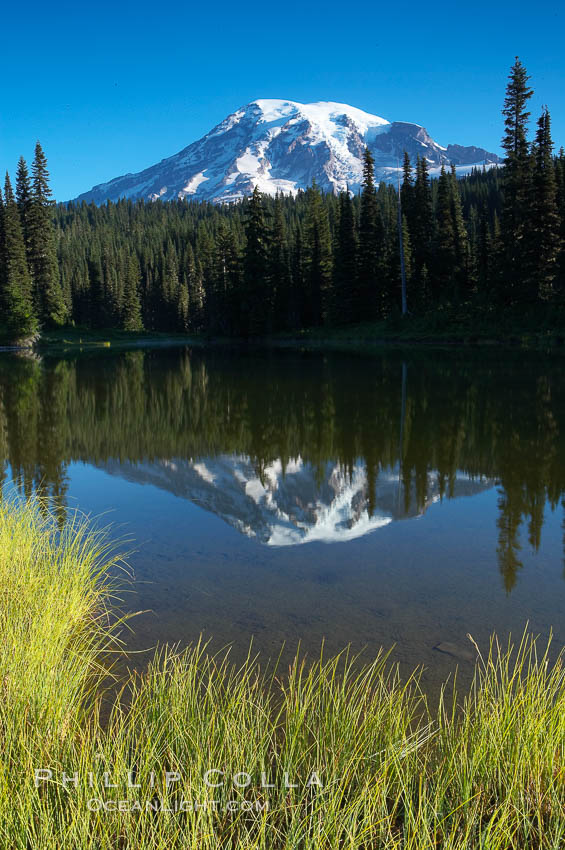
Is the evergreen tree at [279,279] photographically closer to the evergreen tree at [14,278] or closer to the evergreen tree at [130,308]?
the evergreen tree at [14,278]

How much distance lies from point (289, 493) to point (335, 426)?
18.9ft

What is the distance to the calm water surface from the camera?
556 centimetres

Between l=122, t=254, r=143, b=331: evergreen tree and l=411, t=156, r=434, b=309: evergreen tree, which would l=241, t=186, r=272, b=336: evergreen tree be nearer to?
l=411, t=156, r=434, b=309: evergreen tree

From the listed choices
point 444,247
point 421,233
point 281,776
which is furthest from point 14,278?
point 281,776

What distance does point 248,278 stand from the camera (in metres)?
62.8

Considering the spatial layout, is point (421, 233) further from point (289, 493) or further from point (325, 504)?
point (325, 504)

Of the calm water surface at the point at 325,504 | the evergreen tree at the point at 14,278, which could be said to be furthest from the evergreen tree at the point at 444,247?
the evergreen tree at the point at 14,278

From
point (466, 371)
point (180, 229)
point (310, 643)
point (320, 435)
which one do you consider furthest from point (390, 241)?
point (180, 229)

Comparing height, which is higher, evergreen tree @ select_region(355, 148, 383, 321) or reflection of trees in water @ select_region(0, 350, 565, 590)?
evergreen tree @ select_region(355, 148, 383, 321)

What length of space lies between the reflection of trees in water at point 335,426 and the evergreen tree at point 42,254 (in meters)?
45.3

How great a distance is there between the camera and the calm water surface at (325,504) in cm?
556

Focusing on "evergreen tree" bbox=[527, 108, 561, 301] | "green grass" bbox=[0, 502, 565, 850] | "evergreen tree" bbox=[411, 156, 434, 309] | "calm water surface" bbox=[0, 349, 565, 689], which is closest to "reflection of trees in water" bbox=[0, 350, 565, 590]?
"calm water surface" bbox=[0, 349, 565, 689]

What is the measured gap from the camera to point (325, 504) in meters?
9.34

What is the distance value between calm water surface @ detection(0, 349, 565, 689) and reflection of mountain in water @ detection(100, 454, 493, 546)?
4 cm
